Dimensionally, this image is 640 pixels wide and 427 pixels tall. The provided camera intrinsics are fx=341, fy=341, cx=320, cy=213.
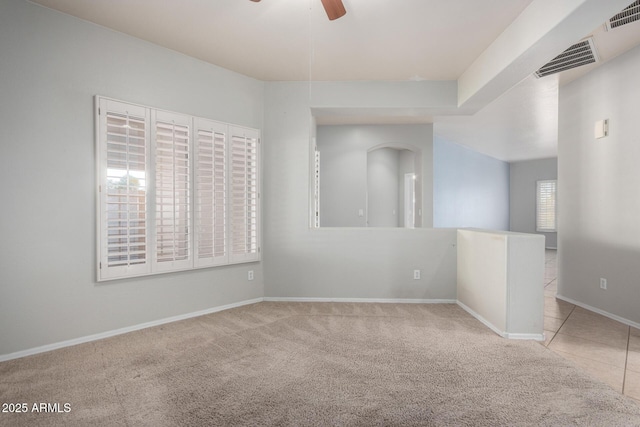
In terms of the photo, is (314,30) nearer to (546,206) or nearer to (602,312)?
(602,312)

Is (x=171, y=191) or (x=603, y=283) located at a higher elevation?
(x=171, y=191)

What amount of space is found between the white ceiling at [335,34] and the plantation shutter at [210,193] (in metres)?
0.79

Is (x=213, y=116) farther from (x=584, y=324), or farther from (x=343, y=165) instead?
(x=584, y=324)

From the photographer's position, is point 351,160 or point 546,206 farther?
point 546,206

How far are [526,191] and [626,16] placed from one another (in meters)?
8.31

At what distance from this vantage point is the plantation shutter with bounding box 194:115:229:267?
138 inches

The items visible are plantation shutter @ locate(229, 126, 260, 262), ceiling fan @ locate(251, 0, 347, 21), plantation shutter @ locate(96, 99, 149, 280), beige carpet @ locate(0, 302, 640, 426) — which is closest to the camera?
beige carpet @ locate(0, 302, 640, 426)

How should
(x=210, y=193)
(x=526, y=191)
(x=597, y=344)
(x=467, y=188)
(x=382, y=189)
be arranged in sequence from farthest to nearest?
(x=526, y=191) → (x=467, y=188) → (x=382, y=189) → (x=210, y=193) → (x=597, y=344)

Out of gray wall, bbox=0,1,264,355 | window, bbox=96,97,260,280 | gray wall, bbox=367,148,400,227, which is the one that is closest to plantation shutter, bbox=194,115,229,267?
window, bbox=96,97,260,280

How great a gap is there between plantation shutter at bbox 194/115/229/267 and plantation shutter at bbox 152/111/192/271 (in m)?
0.10

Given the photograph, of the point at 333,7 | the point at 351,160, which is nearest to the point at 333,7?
the point at 333,7

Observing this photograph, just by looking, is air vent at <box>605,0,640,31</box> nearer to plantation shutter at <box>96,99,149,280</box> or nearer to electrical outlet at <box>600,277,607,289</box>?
electrical outlet at <box>600,277,607,289</box>

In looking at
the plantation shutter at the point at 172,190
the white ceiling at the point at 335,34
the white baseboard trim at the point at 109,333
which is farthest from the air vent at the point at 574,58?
the white baseboard trim at the point at 109,333

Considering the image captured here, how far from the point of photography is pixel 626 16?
2670mm
